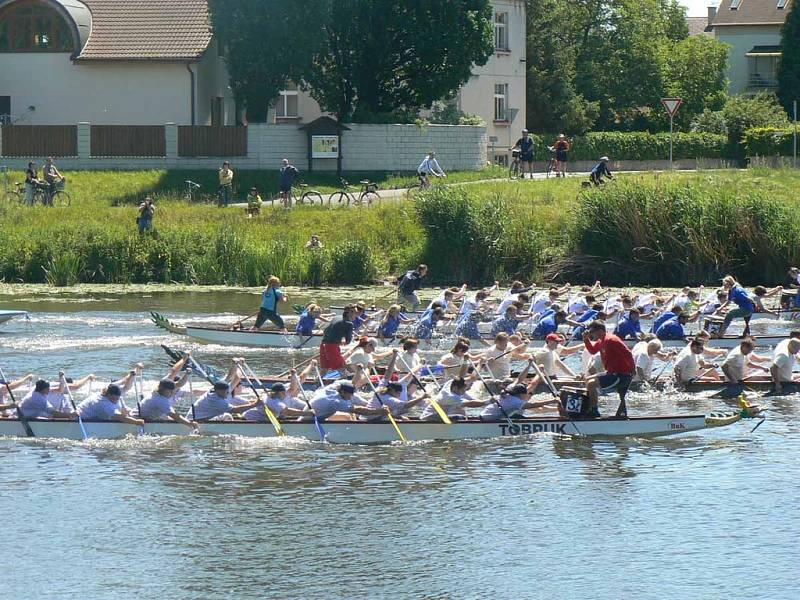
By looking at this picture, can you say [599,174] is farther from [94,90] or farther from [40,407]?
[40,407]

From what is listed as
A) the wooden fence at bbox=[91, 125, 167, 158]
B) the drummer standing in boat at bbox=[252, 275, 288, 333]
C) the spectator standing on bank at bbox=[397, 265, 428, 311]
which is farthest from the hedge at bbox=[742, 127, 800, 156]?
the drummer standing in boat at bbox=[252, 275, 288, 333]

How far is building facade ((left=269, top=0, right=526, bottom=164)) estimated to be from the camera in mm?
62625

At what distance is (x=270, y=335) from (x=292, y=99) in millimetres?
34916

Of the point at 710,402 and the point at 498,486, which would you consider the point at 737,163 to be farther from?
the point at 498,486

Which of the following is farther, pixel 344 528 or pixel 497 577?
pixel 344 528

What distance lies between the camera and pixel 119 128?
164 ft

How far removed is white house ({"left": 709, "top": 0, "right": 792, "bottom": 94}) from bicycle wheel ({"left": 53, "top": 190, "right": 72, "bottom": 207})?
5503cm

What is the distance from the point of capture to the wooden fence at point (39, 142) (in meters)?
50.2

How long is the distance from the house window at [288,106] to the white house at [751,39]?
36.6m

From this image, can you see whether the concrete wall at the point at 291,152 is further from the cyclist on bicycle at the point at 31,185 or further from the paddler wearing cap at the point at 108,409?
the paddler wearing cap at the point at 108,409

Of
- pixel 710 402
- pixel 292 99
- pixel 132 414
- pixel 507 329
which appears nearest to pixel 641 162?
pixel 292 99

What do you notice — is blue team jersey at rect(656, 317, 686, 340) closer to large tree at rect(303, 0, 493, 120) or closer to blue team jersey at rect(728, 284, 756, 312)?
blue team jersey at rect(728, 284, 756, 312)

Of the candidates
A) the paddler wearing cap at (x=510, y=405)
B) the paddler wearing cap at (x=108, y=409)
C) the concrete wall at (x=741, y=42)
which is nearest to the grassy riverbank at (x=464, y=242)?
the paddler wearing cap at (x=510, y=405)

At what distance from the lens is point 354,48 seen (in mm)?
51656
